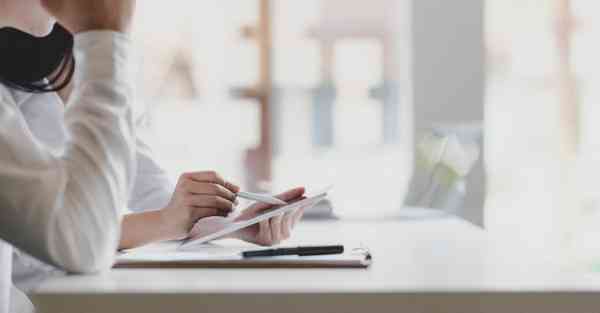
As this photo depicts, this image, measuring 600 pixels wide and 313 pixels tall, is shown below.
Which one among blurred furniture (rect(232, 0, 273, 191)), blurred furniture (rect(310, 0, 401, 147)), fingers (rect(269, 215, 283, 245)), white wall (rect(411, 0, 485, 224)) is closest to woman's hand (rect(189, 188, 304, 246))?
fingers (rect(269, 215, 283, 245))

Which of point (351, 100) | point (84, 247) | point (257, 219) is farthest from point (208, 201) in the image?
point (351, 100)

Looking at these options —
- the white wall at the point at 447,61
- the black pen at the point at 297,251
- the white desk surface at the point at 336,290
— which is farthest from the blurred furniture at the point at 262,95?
the white desk surface at the point at 336,290

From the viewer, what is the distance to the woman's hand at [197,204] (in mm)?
1366

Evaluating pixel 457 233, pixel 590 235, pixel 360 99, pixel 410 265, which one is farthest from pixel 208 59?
pixel 410 265

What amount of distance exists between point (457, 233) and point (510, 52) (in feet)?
10.7

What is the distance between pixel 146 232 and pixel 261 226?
0.65 ft

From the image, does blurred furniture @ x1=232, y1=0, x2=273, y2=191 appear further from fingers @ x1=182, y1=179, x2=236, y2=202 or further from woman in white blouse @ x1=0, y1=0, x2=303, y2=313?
woman in white blouse @ x1=0, y1=0, x2=303, y2=313

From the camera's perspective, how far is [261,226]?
1.29 meters

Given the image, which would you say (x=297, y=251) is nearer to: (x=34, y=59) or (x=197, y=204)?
(x=197, y=204)

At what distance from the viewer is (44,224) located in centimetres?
86

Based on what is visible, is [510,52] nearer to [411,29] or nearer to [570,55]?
[570,55]

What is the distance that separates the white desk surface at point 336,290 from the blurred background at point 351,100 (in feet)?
10.5

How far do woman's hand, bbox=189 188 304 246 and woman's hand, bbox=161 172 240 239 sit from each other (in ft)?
0.08
